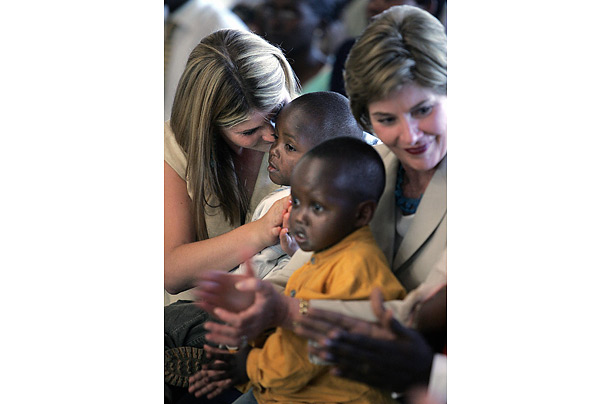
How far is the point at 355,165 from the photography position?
4.59 feet

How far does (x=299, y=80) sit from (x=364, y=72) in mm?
307

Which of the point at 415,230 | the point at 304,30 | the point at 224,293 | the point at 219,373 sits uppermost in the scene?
the point at 304,30

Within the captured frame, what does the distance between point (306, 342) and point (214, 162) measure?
0.47 metres

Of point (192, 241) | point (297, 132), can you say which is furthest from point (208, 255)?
point (297, 132)

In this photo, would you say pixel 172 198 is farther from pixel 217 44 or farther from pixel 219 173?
pixel 217 44

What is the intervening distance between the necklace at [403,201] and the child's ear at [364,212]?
0.06 meters

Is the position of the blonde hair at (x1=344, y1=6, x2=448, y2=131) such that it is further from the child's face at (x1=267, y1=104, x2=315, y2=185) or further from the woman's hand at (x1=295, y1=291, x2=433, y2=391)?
the woman's hand at (x1=295, y1=291, x2=433, y2=391)

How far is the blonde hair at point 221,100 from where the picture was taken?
165cm

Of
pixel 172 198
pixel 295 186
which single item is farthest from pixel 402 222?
pixel 172 198

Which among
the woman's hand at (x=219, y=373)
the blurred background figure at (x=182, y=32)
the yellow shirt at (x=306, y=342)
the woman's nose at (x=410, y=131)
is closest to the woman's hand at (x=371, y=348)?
the yellow shirt at (x=306, y=342)

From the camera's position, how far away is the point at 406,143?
1424 mm

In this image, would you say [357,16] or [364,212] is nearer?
[364,212]

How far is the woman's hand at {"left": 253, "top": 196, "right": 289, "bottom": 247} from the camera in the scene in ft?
5.20

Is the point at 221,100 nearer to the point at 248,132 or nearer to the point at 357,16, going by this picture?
the point at 248,132
